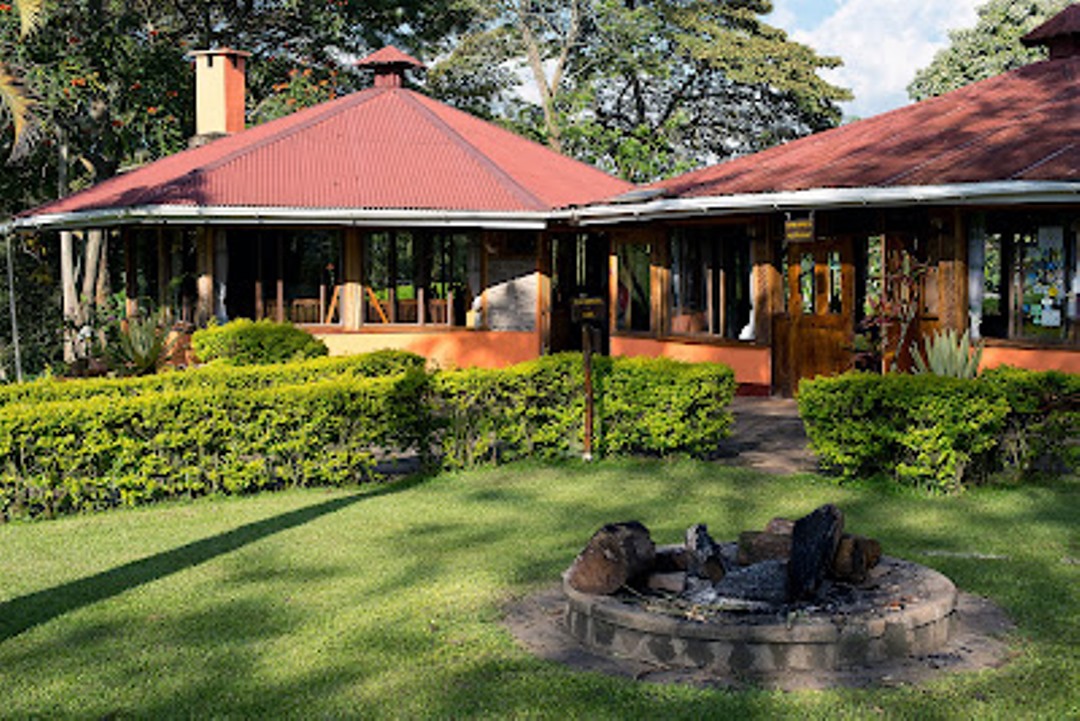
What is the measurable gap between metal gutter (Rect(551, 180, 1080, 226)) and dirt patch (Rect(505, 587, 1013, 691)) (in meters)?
6.65

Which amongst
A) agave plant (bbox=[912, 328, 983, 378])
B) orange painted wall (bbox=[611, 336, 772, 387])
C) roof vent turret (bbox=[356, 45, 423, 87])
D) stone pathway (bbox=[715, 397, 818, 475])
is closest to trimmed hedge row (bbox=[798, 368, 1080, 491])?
stone pathway (bbox=[715, 397, 818, 475])

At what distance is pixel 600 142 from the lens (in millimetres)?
34312

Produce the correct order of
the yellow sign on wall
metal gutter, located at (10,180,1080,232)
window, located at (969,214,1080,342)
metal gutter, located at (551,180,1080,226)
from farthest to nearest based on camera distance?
the yellow sign on wall
window, located at (969,214,1080,342)
metal gutter, located at (10,180,1080,232)
metal gutter, located at (551,180,1080,226)

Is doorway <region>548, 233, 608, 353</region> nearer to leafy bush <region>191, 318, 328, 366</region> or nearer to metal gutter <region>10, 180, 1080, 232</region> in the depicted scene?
metal gutter <region>10, 180, 1080, 232</region>

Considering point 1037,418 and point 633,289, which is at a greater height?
point 633,289

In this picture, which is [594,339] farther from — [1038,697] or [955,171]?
[1038,697]

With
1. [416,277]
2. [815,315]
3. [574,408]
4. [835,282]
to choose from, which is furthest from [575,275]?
[574,408]

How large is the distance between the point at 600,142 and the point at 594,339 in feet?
47.7

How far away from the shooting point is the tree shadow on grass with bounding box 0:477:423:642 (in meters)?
6.94

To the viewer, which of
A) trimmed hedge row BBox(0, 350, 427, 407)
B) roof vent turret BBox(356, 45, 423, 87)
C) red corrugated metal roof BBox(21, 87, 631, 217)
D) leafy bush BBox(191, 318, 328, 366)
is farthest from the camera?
roof vent turret BBox(356, 45, 423, 87)

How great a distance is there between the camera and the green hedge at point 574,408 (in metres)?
11.6

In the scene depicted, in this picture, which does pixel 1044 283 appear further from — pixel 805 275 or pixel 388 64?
pixel 388 64

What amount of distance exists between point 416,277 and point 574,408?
9785 millimetres

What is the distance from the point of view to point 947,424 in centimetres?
999
